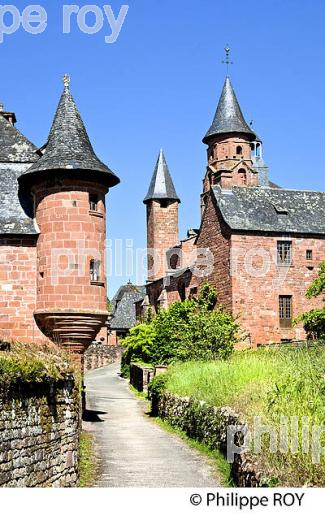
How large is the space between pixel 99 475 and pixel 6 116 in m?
16.6

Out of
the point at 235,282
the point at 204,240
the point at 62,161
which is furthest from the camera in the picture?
the point at 204,240

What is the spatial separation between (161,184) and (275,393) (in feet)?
189

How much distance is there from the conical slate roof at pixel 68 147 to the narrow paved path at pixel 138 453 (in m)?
7.30

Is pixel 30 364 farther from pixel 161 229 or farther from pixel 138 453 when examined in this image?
pixel 161 229

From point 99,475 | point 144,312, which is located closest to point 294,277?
point 144,312

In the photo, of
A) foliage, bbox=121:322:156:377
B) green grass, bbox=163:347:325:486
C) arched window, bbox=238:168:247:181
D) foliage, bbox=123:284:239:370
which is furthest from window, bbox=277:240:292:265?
green grass, bbox=163:347:325:486

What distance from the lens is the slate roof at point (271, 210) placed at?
43.2m

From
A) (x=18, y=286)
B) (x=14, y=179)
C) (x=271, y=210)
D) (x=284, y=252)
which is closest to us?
(x=18, y=286)

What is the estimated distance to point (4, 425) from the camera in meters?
9.94

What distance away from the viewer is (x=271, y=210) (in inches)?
1759

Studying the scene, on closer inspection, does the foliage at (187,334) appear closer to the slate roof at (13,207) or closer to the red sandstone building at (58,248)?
the red sandstone building at (58,248)

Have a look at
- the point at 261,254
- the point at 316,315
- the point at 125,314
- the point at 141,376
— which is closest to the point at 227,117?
the point at 125,314

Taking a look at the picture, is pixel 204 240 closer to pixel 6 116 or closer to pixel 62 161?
pixel 6 116
